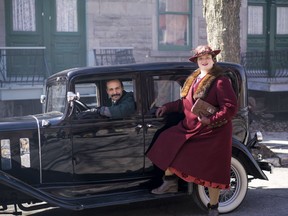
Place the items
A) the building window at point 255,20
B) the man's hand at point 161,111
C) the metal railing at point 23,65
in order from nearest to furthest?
the man's hand at point 161,111 < the metal railing at point 23,65 < the building window at point 255,20

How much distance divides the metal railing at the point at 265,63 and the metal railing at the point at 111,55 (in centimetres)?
354

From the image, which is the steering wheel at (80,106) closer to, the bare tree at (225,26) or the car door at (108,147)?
the car door at (108,147)

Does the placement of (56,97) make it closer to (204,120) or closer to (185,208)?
(204,120)

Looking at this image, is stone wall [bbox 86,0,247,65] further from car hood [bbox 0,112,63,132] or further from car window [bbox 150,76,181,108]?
car hood [bbox 0,112,63,132]

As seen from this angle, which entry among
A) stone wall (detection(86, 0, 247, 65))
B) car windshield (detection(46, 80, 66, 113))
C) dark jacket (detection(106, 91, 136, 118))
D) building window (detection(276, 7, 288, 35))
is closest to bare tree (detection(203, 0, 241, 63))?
dark jacket (detection(106, 91, 136, 118))

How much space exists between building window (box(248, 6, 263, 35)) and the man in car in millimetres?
10183

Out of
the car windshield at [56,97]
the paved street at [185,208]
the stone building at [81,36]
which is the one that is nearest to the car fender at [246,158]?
the paved street at [185,208]

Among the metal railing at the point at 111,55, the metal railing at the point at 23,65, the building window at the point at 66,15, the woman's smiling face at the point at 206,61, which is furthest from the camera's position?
the building window at the point at 66,15

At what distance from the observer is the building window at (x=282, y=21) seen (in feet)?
48.6

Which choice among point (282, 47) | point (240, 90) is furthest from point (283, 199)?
point (282, 47)

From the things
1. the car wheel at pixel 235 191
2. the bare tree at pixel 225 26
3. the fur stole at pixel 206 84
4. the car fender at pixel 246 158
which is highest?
the bare tree at pixel 225 26

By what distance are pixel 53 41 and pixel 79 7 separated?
3.75ft

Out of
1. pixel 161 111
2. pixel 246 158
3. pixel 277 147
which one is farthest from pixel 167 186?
pixel 277 147

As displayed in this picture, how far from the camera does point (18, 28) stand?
11547mm
